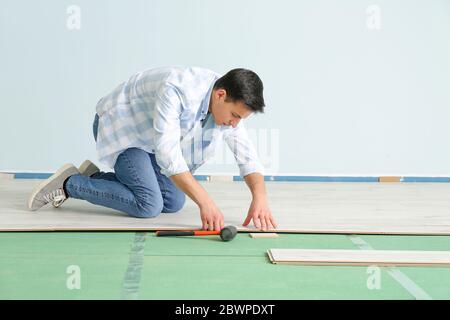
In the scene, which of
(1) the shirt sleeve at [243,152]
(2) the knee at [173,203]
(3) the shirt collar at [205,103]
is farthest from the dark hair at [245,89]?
(2) the knee at [173,203]

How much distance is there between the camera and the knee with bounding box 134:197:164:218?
3133 mm

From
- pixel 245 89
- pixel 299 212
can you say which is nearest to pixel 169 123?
pixel 245 89

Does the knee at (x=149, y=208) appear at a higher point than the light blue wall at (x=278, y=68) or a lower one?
lower

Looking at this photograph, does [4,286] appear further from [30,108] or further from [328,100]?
[328,100]

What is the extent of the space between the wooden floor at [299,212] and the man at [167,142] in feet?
0.35

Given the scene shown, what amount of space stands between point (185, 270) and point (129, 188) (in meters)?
1.08

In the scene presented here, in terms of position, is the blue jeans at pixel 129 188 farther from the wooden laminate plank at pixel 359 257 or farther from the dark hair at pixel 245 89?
the wooden laminate plank at pixel 359 257

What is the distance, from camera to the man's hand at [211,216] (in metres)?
2.69

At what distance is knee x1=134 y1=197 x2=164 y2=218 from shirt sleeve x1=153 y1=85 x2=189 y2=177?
0.42m

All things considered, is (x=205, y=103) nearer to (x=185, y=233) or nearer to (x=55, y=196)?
(x=185, y=233)

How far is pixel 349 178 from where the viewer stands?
5195 mm

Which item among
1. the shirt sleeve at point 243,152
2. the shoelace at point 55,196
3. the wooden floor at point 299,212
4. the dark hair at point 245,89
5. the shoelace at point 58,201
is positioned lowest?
the wooden floor at point 299,212

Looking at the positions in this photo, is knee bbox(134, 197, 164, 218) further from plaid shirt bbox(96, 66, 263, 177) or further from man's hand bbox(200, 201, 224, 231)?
man's hand bbox(200, 201, 224, 231)

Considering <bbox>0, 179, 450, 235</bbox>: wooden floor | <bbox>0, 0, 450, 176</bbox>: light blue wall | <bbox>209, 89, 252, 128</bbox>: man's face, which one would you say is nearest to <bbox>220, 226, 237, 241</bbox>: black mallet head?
<bbox>0, 179, 450, 235</bbox>: wooden floor
